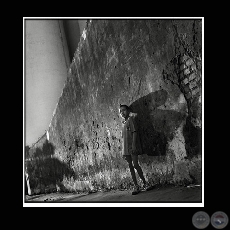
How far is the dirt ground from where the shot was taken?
4.06m

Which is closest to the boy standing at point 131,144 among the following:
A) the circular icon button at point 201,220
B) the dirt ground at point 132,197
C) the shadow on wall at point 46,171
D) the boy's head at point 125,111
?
the boy's head at point 125,111

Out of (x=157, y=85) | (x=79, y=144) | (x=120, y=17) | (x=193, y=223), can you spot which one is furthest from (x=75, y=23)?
(x=193, y=223)

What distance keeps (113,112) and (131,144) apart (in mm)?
513

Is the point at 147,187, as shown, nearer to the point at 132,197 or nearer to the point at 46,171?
the point at 132,197

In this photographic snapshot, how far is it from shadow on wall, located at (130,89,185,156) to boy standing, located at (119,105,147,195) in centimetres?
7

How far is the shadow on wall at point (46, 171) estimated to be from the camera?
15.7ft

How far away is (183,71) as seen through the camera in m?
4.16

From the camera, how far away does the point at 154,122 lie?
14.4 feet

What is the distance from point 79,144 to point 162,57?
5.36ft

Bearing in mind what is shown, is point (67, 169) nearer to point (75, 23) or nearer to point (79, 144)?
point (79, 144)

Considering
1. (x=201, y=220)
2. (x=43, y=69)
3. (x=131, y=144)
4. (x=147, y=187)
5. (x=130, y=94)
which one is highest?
(x=43, y=69)

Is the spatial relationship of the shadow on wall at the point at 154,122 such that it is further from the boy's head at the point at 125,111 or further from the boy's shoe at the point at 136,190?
the boy's shoe at the point at 136,190
